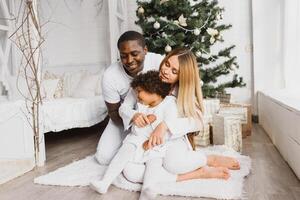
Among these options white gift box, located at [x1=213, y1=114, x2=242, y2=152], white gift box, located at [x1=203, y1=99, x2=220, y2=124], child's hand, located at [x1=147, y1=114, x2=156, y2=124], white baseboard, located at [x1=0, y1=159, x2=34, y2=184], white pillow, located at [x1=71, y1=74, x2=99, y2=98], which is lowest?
white baseboard, located at [x1=0, y1=159, x2=34, y2=184]

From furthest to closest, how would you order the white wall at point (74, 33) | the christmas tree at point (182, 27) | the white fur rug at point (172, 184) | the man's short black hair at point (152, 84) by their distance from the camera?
the white wall at point (74, 33), the christmas tree at point (182, 27), the man's short black hair at point (152, 84), the white fur rug at point (172, 184)

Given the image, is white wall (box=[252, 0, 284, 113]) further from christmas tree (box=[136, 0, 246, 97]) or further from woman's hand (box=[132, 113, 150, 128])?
woman's hand (box=[132, 113, 150, 128])

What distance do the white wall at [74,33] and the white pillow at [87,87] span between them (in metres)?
0.63

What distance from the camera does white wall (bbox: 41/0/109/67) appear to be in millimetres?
4332

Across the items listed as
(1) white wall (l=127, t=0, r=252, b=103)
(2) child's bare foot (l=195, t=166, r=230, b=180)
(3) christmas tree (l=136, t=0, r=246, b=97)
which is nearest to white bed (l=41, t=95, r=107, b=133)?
(3) christmas tree (l=136, t=0, r=246, b=97)

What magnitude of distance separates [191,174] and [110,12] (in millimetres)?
2571

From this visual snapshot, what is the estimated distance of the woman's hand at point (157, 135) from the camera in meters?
1.68

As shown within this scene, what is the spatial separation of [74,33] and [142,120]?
9.88ft

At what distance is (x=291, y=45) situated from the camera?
11.5 feet

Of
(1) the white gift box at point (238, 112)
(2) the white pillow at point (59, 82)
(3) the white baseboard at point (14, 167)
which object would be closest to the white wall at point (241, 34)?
(1) the white gift box at point (238, 112)

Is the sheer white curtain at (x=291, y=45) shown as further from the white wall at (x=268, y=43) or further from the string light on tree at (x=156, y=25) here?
the string light on tree at (x=156, y=25)

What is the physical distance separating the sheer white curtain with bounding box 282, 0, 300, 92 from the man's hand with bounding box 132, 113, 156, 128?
2.16 metres

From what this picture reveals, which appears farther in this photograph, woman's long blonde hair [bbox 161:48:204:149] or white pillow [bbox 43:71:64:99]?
white pillow [bbox 43:71:64:99]

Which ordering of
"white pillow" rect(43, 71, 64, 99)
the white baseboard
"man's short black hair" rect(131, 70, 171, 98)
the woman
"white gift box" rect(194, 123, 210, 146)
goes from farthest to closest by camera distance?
"white pillow" rect(43, 71, 64, 99)
"white gift box" rect(194, 123, 210, 146)
the white baseboard
"man's short black hair" rect(131, 70, 171, 98)
the woman
